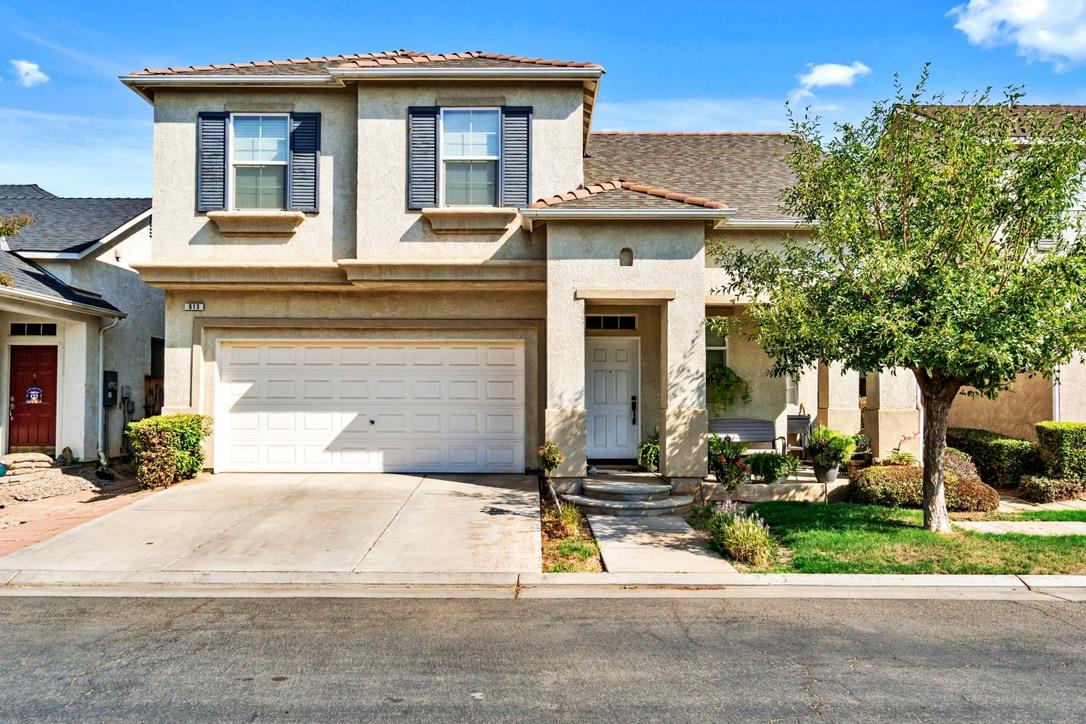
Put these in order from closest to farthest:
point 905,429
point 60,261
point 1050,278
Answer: point 1050,278
point 905,429
point 60,261

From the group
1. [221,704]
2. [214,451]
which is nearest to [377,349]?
[214,451]

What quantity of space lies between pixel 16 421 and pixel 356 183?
25.5ft

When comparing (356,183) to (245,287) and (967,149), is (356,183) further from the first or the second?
(967,149)

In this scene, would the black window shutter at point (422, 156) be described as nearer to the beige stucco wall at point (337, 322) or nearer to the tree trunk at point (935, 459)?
the beige stucco wall at point (337, 322)

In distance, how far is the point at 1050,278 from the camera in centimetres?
766

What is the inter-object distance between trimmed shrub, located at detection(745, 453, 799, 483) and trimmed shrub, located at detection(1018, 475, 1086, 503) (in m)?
3.58

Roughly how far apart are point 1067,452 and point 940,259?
5583mm

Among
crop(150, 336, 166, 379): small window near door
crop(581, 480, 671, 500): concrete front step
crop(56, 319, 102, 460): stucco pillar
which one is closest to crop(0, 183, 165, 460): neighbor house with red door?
crop(56, 319, 102, 460): stucco pillar

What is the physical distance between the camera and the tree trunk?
8.85 m

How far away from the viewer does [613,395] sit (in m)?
14.0

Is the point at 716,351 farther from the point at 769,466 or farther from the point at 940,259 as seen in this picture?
the point at 940,259

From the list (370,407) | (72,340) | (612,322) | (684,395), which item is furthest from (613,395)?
(72,340)

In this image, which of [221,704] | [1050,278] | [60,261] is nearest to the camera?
[221,704]

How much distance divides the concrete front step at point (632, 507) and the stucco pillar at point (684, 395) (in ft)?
1.92
